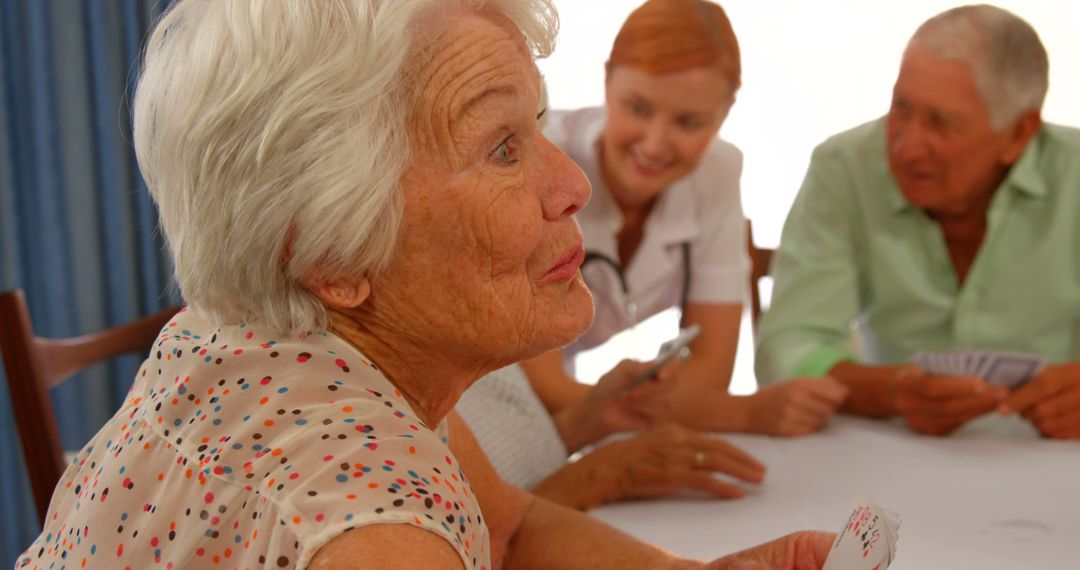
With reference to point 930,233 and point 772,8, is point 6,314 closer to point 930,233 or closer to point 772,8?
point 930,233

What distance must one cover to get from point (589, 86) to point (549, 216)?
7.44ft

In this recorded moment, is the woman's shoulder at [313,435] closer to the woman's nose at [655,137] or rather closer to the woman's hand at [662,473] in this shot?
the woman's hand at [662,473]

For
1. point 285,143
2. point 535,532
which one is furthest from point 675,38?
point 285,143

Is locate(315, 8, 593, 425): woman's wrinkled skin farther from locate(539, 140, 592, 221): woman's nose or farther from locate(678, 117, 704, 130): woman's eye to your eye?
locate(678, 117, 704, 130): woman's eye

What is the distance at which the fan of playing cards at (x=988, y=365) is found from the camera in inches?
65.7

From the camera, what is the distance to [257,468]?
0.71 metres

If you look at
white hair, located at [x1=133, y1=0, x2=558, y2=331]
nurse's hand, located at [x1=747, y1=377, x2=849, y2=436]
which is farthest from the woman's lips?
nurse's hand, located at [x1=747, y1=377, x2=849, y2=436]

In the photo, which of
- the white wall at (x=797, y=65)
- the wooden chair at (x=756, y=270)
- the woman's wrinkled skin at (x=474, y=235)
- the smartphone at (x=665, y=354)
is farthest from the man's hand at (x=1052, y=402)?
the white wall at (x=797, y=65)

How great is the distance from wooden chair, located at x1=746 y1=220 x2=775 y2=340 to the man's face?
538 mm

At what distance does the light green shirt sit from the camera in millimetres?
1968

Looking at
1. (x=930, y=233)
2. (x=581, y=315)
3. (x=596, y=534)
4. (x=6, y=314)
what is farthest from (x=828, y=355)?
(x=6, y=314)

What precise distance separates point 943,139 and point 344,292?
136 centimetres

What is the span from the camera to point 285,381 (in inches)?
30.3

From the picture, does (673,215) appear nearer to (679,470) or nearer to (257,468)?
(679,470)
